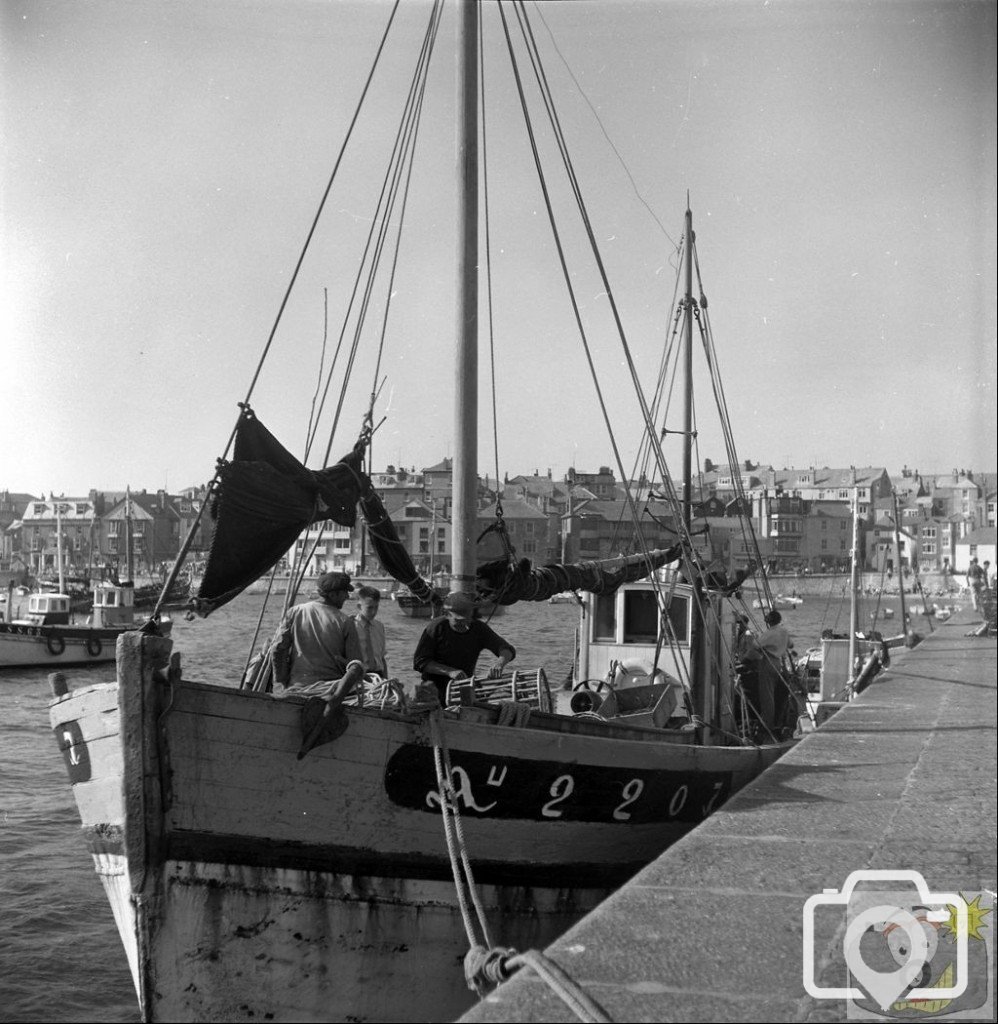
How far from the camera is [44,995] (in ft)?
30.9

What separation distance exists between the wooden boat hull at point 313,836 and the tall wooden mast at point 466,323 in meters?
1.80

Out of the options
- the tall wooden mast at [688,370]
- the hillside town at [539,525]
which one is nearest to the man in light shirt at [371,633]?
the tall wooden mast at [688,370]

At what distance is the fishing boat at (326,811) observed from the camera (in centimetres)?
635

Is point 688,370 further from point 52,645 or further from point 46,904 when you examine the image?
point 52,645

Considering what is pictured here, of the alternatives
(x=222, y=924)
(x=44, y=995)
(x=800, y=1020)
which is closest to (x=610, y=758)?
(x=222, y=924)

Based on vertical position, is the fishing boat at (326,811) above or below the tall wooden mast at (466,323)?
below

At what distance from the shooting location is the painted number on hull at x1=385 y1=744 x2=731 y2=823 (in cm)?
698

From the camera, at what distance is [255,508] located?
22.7ft

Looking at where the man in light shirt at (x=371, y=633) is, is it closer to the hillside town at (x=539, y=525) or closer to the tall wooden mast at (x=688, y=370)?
the tall wooden mast at (x=688, y=370)

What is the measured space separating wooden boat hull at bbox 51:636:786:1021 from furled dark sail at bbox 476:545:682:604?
6.07ft

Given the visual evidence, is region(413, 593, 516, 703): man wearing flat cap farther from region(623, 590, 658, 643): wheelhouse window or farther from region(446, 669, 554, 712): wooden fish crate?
region(623, 590, 658, 643): wheelhouse window

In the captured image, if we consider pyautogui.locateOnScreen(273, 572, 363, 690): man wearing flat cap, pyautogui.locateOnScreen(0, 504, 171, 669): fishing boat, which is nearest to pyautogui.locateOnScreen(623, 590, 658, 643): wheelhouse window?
pyautogui.locateOnScreen(273, 572, 363, 690): man wearing flat cap

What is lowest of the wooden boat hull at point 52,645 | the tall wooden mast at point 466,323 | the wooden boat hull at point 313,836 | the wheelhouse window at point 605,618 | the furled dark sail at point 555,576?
the wooden boat hull at point 52,645

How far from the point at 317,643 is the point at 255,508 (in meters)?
1.14
